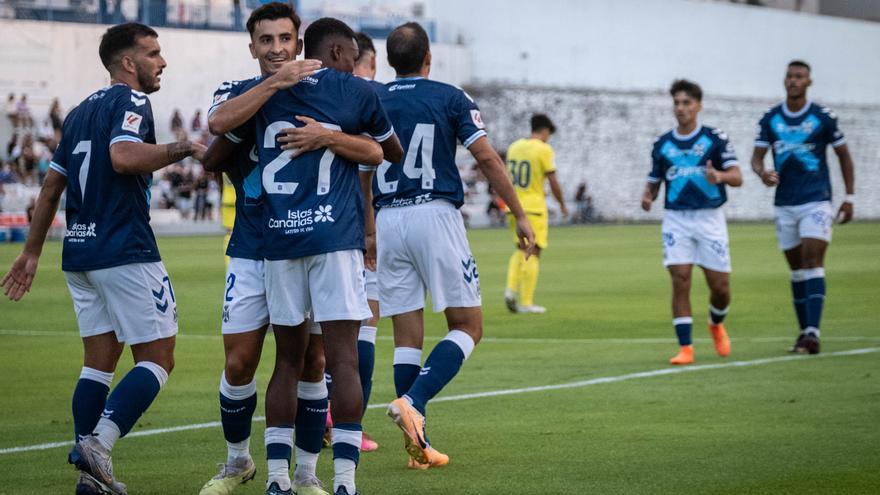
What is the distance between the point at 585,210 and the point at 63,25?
23.2 m

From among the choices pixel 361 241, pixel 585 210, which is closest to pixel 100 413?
pixel 361 241

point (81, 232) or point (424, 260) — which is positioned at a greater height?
point (81, 232)

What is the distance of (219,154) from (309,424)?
130 centimetres

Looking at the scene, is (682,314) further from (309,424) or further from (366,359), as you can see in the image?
(309,424)

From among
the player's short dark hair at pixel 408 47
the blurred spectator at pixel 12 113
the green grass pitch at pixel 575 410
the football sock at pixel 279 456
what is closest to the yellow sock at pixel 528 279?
the green grass pitch at pixel 575 410

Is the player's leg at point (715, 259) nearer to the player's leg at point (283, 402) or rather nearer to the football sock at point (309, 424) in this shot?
the football sock at point (309, 424)

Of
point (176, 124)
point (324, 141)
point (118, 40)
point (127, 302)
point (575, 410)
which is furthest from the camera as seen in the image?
point (176, 124)

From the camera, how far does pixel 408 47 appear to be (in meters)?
7.86

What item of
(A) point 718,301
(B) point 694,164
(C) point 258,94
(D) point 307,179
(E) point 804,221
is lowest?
(A) point 718,301

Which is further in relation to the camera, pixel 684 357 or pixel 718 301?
pixel 718 301

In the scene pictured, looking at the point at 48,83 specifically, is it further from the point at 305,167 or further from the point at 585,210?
the point at 305,167

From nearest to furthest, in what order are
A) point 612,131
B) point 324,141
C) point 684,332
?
1. point 324,141
2. point 684,332
3. point 612,131

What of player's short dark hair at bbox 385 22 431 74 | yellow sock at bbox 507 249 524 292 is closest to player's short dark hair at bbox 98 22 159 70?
player's short dark hair at bbox 385 22 431 74

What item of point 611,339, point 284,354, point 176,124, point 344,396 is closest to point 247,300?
point 284,354
